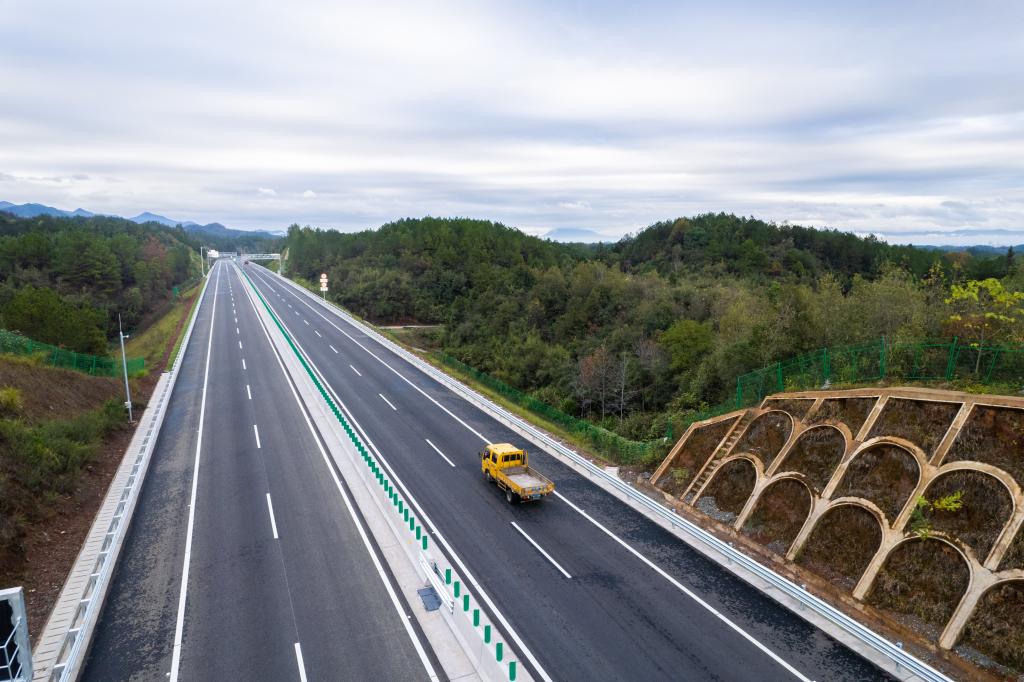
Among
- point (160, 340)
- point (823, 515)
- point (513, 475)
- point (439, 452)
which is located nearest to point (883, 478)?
point (823, 515)

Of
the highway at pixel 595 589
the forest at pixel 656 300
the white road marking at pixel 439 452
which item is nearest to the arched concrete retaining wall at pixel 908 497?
the highway at pixel 595 589

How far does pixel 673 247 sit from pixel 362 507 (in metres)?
91.3

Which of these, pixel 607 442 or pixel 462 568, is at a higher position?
pixel 607 442

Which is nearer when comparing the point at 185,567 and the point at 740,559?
the point at 185,567

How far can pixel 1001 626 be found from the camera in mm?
12625

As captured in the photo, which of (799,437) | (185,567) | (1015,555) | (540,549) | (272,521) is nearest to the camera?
(1015,555)

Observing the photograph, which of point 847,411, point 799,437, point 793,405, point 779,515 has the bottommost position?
point 779,515

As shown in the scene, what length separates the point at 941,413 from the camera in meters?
17.2

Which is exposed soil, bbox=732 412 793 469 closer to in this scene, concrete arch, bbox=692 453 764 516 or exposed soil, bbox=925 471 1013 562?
concrete arch, bbox=692 453 764 516

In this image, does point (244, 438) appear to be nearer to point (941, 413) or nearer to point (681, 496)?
point (681, 496)

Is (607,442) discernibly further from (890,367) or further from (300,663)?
(300,663)

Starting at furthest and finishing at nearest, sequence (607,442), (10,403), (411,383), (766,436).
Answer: (411,383) < (607,442) < (10,403) < (766,436)

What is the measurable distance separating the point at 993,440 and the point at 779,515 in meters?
6.26

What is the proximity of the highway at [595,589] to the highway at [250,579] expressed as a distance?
9.02 ft
